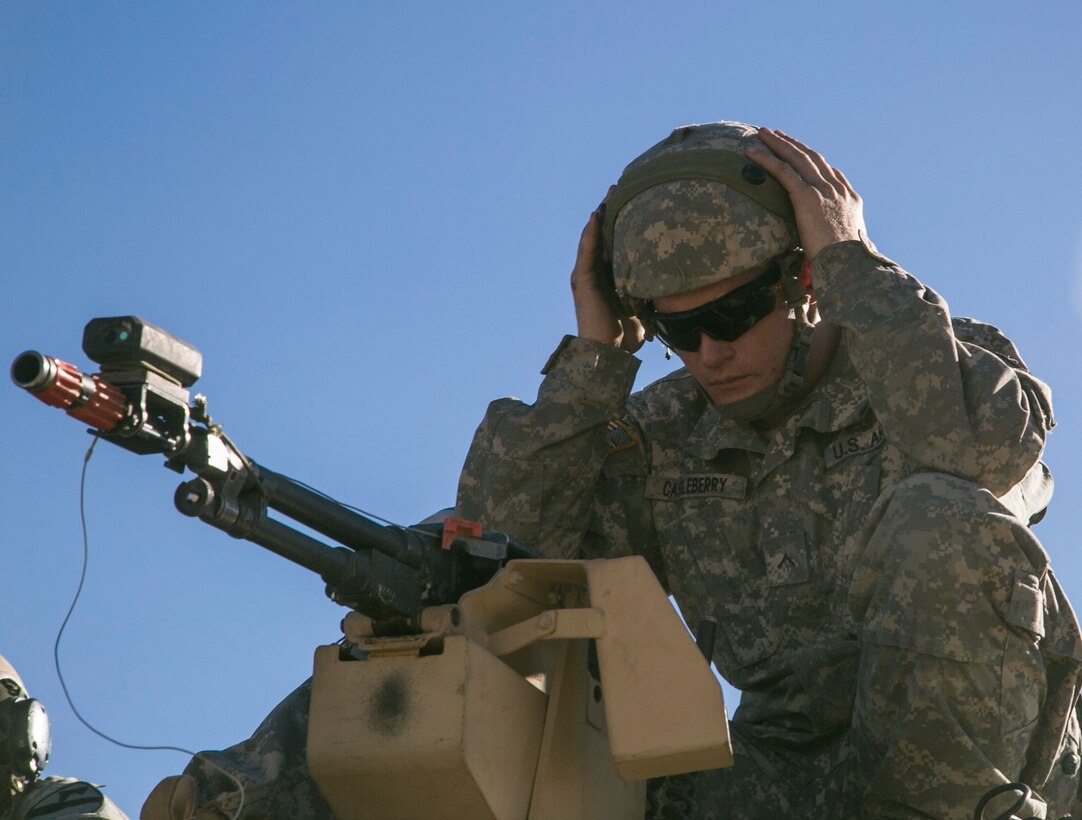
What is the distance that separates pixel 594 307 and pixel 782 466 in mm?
1031

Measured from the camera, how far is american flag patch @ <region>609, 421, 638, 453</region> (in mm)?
6887

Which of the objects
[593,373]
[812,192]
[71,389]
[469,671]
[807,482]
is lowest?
[469,671]

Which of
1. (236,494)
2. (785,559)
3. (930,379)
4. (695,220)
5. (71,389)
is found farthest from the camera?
(695,220)

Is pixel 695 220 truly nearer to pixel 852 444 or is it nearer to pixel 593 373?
pixel 593 373

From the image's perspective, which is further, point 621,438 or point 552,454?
point 621,438

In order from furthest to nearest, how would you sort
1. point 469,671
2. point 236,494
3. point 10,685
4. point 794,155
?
1. point 10,685
2. point 794,155
3. point 469,671
4. point 236,494

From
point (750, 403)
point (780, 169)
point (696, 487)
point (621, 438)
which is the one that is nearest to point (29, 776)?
point (621, 438)

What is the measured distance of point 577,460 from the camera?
659cm

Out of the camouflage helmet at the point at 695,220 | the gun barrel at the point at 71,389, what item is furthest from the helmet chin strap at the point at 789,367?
the gun barrel at the point at 71,389

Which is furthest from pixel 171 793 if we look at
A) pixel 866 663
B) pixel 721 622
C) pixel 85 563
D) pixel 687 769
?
pixel 721 622

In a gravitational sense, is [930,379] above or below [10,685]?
above

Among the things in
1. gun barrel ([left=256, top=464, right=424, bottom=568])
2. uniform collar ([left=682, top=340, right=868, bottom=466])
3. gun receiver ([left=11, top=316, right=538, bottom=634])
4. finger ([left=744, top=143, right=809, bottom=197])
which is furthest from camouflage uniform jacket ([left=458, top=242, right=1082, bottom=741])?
gun barrel ([left=256, top=464, right=424, bottom=568])

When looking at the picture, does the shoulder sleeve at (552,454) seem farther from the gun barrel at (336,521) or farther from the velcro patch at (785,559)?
the gun barrel at (336,521)

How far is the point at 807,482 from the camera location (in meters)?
6.45
